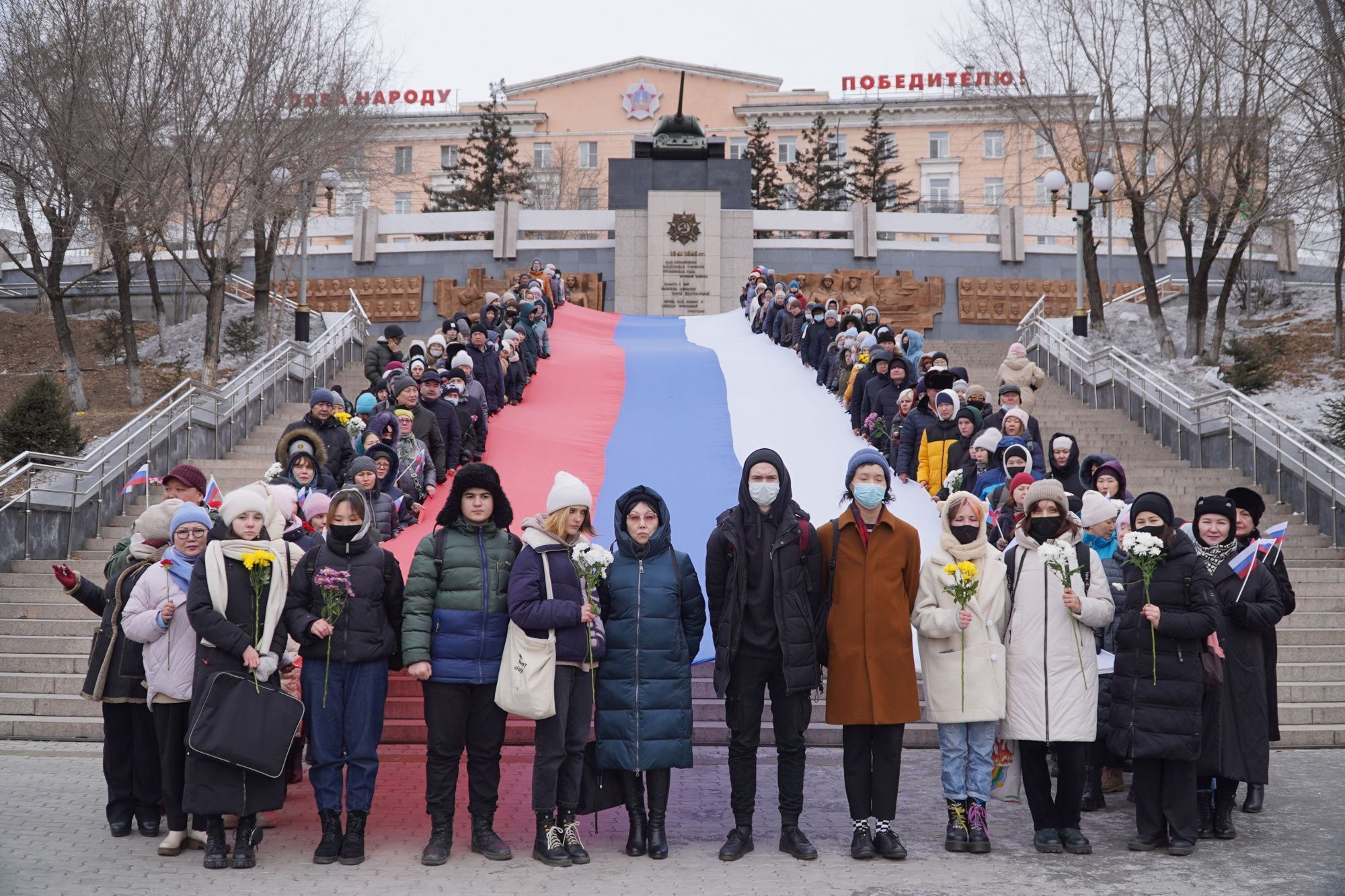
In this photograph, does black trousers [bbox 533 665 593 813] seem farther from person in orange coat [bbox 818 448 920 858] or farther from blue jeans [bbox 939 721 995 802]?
blue jeans [bbox 939 721 995 802]

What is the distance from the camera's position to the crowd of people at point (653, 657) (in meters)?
6.86

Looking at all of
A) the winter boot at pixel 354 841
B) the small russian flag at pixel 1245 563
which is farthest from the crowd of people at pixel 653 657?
the small russian flag at pixel 1245 563

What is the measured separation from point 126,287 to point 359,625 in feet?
71.1

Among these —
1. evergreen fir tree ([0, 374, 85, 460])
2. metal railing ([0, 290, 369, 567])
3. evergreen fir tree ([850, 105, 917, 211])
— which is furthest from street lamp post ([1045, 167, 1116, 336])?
evergreen fir tree ([850, 105, 917, 211])

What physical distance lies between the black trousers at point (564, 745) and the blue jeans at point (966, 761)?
1.83 m

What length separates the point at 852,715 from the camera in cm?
693

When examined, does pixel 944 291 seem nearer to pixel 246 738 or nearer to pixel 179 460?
pixel 179 460

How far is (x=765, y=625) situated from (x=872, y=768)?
0.90 meters

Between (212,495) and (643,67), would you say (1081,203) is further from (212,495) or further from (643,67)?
(643,67)

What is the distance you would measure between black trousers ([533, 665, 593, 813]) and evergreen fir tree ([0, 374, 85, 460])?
518 inches

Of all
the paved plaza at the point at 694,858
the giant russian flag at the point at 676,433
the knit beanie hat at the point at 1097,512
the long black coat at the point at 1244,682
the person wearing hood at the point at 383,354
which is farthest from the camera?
the person wearing hood at the point at 383,354

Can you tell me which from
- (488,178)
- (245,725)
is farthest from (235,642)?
(488,178)

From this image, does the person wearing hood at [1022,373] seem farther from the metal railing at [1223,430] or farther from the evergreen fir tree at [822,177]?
the evergreen fir tree at [822,177]

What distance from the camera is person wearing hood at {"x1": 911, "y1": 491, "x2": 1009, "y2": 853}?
22.8ft
